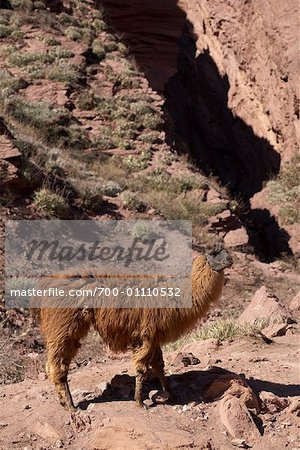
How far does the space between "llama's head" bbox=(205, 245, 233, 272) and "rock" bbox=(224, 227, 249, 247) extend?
1080 cm

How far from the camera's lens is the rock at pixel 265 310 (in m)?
8.82

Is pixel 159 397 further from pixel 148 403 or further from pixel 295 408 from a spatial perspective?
pixel 295 408

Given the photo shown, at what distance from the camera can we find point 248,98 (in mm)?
28922

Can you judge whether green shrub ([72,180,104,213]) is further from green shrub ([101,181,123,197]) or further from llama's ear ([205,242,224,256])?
llama's ear ([205,242,224,256])

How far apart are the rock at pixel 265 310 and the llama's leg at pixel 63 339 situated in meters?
4.55

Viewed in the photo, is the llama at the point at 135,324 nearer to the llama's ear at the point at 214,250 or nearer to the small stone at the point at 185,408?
the llama's ear at the point at 214,250

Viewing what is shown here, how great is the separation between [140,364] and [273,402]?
1.34 meters

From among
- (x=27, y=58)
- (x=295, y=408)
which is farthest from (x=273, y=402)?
(x=27, y=58)

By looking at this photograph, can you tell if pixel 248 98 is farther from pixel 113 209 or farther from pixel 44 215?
pixel 44 215

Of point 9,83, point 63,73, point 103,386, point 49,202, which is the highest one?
point 103,386

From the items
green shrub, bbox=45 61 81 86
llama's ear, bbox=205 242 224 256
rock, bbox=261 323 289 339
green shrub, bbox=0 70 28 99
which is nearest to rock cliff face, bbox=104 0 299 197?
green shrub, bbox=45 61 81 86

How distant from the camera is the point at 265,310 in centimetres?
906

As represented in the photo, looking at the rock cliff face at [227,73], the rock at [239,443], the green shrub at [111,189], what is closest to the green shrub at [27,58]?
the rock cliff face at [227,73]

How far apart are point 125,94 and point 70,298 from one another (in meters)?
18.5
